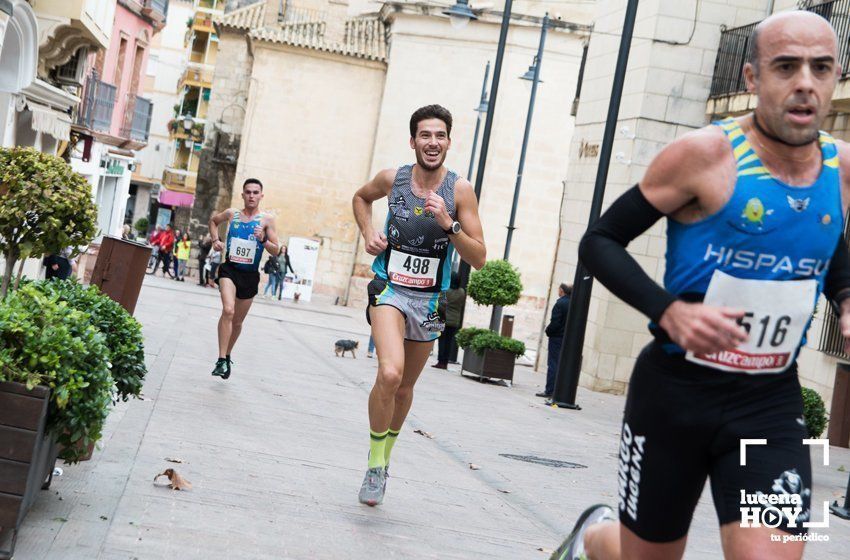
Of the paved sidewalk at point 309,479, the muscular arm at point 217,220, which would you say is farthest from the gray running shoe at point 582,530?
the muscular arm at point 217,220

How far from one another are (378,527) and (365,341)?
71.4ft

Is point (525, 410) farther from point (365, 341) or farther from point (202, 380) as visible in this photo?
point (365, 341)

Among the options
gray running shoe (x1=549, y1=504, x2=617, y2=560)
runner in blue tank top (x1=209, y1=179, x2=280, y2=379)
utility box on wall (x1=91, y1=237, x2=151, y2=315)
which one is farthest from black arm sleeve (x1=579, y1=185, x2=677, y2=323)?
runner in blue tank top (x1=209, y1=179, x2=280, y2=379)

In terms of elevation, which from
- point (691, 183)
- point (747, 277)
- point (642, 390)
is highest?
point (691, 183)

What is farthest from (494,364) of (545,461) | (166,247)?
(166,247)

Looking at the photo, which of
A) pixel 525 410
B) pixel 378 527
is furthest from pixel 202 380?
pixel 378 527

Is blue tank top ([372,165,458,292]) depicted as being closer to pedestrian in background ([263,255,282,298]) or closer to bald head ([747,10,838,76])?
bald head ([747,10,838,76])

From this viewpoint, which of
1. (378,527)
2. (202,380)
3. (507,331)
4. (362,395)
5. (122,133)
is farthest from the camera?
(122,133)

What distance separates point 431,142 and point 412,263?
709 mm

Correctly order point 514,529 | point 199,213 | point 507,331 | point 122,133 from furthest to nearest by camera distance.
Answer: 1. point 199,213
2. point 122,133
3. point 507,331
4. point 514,529

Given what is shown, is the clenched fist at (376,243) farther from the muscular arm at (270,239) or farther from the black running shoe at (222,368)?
the black running shoe at (222,368)

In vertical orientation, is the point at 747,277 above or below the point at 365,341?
above

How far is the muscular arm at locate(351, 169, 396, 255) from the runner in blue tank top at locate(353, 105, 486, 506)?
13 mm

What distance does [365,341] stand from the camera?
2859 cm
